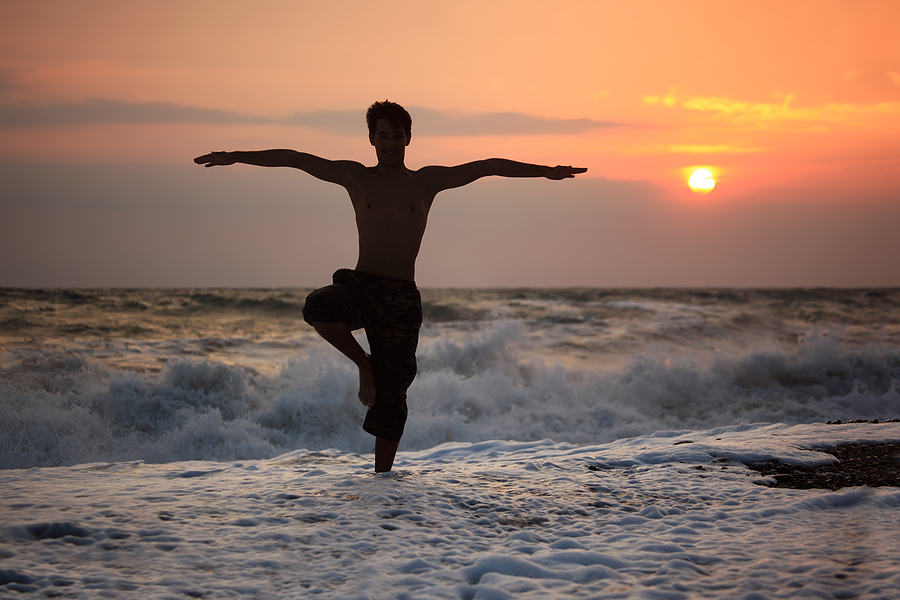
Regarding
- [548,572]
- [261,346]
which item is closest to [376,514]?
[548,572]

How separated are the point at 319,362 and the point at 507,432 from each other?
348 cm

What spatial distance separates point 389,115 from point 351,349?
1554 millimetres

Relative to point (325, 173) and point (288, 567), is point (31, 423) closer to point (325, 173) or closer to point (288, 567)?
point (325, 173)

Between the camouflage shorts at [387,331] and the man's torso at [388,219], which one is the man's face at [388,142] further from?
the camouflage shorts at [387,331]

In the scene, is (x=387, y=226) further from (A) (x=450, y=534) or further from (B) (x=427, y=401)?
(B) (x=427, y=401)

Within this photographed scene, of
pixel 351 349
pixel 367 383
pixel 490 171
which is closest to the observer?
pixel 351 349

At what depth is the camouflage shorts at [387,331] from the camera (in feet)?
12.7

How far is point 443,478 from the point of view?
3.99m

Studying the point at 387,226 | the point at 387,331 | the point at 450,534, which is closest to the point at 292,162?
the point at 387,226

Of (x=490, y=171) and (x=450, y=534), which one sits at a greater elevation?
(x=490, y=171)

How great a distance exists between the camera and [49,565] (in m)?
2.38

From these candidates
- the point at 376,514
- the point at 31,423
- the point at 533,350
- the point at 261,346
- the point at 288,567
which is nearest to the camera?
the point at 288,567

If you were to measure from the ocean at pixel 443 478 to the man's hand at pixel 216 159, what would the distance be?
2087 millimetres

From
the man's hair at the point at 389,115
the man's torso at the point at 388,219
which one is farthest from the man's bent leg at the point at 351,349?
the man's hair at the point at 389,115
